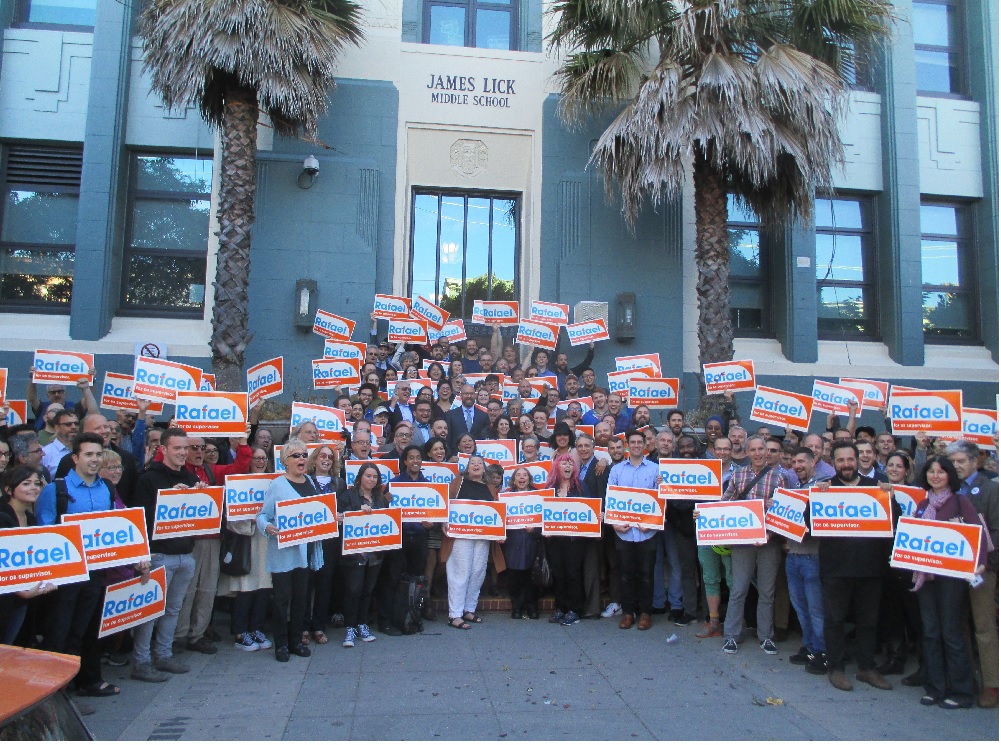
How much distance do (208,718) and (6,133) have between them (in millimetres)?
12002

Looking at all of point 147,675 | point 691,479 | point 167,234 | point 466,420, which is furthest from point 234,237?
point 691,479

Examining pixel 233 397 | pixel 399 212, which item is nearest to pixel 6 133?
pixel 399 212

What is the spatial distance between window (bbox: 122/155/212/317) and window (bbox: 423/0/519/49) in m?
4.62

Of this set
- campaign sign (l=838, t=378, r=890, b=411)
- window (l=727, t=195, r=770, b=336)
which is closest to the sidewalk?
campaign sign (l=838, t=378, r=890, b=411)

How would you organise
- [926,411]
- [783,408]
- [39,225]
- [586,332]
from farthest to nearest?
[39,225] → [586,332] → [783,408] → [926,411]

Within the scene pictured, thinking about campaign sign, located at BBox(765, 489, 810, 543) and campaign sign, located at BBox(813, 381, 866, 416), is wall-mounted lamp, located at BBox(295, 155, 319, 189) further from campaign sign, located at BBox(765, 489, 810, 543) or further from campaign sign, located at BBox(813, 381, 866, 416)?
campaign sign, located at BBox(765, 489, 810, 543)

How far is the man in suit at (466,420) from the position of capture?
9859 mm

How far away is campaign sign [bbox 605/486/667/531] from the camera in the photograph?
7840 millimetres

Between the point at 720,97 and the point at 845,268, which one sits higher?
the point at 720,97

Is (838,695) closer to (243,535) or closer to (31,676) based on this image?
(243,535)

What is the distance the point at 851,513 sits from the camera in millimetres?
6355

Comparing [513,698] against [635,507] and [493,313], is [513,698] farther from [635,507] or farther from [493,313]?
[493,313]

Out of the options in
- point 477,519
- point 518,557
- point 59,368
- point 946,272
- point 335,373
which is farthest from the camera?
point 946,272

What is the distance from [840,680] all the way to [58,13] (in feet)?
50.7
